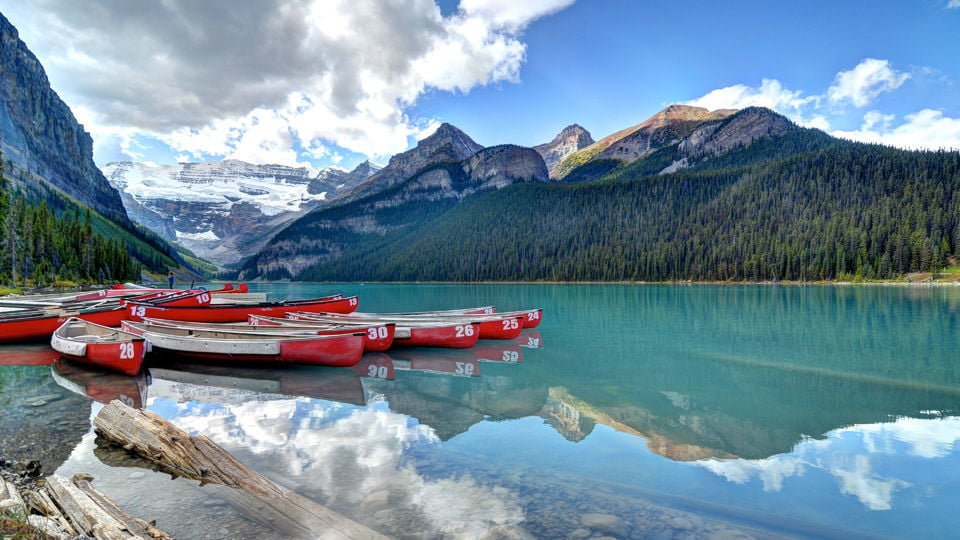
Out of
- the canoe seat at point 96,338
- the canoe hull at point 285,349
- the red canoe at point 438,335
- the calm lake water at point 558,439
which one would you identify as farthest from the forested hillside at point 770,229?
the canoe seat at point 96,338

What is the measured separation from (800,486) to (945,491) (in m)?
2.66

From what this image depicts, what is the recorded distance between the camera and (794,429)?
1321 centimetres

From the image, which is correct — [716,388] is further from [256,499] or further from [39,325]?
[39,325]

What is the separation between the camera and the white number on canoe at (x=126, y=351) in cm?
1886

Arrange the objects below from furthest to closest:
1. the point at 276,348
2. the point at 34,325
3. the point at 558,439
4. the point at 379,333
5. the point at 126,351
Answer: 1. the point at 34,325
2. the point at 379,333
3. the point at 276,348
4. the point at 126,351
5. the point at 558,439

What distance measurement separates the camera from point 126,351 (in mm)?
19016

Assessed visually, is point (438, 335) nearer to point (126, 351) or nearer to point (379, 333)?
point (379, 333)

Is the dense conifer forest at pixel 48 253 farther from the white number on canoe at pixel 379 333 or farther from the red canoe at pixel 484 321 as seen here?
the white number on canoe at pixel 379 333

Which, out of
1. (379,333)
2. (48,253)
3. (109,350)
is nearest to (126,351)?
(109,350)

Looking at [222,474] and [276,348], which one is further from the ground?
[276,348]

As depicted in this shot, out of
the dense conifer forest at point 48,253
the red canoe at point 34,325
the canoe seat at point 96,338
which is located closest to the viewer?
the canoe seat at point 96,338

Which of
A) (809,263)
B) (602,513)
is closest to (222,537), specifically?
(602,513)

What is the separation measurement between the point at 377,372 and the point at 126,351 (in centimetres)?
990

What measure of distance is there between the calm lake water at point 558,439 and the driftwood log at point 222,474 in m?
0.24
